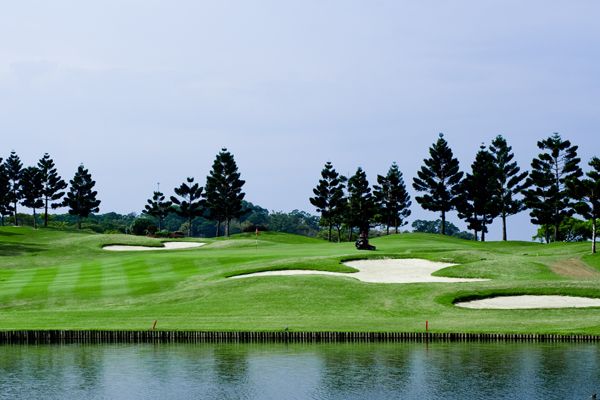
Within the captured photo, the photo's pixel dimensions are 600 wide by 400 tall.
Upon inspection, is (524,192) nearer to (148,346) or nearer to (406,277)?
(406,277)

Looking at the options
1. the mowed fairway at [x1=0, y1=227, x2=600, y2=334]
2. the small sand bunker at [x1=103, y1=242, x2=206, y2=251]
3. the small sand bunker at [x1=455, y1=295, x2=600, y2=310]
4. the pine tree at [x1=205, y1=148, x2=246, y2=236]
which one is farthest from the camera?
the pine tree at [x1=205, y1=148, x2=246, y2=236]

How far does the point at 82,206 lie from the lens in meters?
150

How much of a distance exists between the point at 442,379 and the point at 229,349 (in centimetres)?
1137

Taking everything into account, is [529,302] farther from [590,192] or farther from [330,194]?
[330,194]

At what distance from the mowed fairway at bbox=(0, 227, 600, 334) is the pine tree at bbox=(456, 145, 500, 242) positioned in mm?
52472

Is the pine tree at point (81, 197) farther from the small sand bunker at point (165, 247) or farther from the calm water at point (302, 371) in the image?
the calm water at point (302, 371)

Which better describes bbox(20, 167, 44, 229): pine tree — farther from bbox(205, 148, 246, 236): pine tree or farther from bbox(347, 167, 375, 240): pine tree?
bbox(347, 167, 375, 240): pine tree

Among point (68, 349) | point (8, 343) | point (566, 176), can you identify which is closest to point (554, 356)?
point (68, 349)

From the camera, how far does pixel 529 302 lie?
161ft

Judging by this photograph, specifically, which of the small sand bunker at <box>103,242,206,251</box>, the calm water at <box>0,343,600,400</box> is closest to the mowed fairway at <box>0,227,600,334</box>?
the calm water at <box>0,343,600,400</box>

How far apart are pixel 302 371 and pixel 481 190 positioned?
94.3 metres

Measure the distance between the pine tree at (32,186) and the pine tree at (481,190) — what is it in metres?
74.1

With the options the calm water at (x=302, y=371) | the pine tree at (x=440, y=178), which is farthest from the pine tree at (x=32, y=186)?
the calm water at (x=302, y=371)

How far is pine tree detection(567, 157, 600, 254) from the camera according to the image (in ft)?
245
